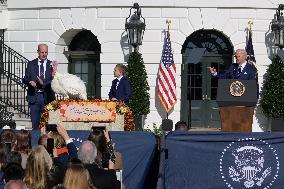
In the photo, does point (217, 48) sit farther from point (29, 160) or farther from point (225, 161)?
point (29, 160)

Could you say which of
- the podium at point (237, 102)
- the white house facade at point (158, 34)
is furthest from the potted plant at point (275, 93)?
the podium at point (237, 102)

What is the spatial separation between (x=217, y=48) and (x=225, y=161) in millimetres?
12119

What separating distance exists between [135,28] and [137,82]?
1600 millimetres

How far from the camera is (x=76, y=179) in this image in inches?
306

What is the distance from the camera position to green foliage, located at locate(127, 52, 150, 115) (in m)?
22.9

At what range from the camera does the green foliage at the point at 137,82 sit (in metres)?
22.9

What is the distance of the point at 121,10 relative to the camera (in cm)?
2366

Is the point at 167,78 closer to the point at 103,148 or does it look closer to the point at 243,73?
the point at 243,73

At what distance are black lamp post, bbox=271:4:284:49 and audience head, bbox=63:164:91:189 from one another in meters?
16.0

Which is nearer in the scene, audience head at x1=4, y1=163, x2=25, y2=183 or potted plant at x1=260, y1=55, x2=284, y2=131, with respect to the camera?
audience head at x1=4, y1=163, x2=25, y2=183

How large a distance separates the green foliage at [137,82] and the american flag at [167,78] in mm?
535

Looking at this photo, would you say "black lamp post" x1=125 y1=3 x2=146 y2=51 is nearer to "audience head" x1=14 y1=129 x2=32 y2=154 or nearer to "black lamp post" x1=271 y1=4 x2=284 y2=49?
"black lamp post" x1=271 y1=4 x2=284 y2=49

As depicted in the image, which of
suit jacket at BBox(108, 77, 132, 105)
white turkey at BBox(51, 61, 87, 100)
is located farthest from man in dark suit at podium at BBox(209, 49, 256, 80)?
white turkey at BBox(51, 61, 87, 100)

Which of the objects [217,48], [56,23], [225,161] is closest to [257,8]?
[217,48]
